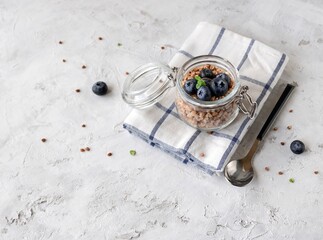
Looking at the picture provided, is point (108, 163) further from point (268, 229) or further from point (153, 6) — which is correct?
point (153, 6)

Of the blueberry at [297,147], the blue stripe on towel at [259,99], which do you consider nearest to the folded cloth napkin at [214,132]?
the blue stripe on towel at [259,99]

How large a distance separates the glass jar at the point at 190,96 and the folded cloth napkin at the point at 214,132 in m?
0.02

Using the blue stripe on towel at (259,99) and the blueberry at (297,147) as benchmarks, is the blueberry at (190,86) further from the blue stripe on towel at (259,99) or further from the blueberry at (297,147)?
Result: the blueberry at (297,147)

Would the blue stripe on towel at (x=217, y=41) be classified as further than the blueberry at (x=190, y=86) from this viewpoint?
Yes

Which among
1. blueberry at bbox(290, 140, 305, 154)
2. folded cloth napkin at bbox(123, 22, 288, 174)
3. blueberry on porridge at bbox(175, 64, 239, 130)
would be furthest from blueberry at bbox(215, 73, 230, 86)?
blueberry at bbox(290, 140, 305, 154)

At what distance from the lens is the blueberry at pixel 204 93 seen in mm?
1148

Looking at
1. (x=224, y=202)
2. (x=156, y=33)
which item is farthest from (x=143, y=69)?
(x=224, y=202)

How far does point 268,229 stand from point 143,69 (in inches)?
18.9

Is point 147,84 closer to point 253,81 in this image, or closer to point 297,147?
point 253,81

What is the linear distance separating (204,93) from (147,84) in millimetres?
207

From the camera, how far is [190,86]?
46.0 inches

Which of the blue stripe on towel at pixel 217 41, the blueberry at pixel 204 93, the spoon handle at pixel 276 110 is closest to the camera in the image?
the blueberry at pixel 204 93

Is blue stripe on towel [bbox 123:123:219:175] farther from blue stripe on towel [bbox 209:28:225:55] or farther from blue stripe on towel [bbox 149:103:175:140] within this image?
blue stripe on towel [bbox 209:28:225:55]

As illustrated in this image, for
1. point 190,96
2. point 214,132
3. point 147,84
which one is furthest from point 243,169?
point 147,84
